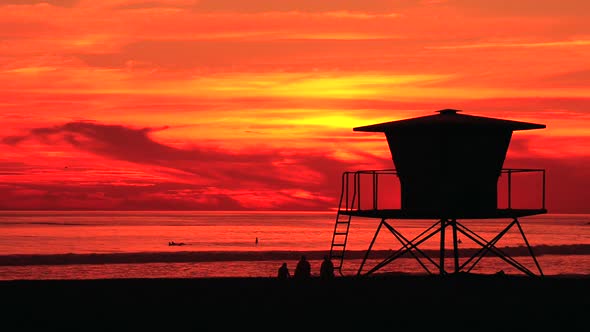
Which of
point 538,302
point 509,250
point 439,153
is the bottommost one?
point 509,250

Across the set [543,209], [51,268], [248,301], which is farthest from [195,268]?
[248,301]

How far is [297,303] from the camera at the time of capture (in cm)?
2011

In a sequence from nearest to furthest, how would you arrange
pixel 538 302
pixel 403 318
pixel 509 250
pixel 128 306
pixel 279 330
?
pixel 279 330
pixel 403 318
pixel 128 306
pixel 538 302
pixel 509 250

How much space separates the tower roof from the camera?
2559cm

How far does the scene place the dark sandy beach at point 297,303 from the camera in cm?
1741

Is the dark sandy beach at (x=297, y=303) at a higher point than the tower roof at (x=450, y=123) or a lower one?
lower

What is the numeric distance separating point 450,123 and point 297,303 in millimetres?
8000

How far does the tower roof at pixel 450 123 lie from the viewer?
2559cm

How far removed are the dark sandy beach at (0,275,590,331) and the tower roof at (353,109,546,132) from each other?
Answer: 422cm

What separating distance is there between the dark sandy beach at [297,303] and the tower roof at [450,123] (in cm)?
422

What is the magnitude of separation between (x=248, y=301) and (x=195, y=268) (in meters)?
52.6

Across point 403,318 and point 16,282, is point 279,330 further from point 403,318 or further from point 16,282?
point 16,282

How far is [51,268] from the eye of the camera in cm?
7150

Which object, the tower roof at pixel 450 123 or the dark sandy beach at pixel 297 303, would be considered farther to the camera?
the tower roof at pixel 450 123
